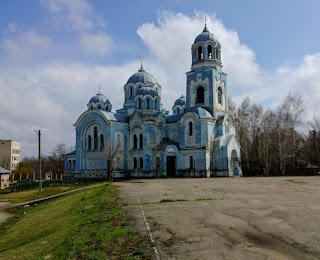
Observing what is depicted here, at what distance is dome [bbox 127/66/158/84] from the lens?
127 feet

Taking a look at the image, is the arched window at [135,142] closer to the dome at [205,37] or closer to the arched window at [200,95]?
the arched window at [200,95]

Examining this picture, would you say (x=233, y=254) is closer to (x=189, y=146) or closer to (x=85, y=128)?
A: (x=189, y=146)

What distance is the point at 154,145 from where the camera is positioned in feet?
105

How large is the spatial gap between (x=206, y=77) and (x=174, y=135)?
311 inches

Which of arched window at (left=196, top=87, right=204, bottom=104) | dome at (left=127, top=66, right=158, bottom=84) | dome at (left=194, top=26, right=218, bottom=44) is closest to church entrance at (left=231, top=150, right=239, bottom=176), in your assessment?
arched window at (left=196, top=87, right=204, bottom=104)

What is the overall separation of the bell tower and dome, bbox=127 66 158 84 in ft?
21.0

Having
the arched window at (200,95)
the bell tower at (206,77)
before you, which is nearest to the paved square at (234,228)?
the bell tower at (206,77)

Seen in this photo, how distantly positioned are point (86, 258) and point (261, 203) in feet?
25.0

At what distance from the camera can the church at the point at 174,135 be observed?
30.9 metres

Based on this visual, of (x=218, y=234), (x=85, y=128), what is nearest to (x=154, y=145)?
(x=85, y=128)

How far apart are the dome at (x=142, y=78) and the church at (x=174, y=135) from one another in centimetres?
464

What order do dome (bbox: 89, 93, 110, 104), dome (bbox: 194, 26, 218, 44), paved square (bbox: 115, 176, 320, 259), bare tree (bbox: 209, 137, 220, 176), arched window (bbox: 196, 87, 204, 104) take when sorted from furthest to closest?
dome (bbox: 89, 93, 110, 104)
arched window (bbox: 196, 87, 204, 104)
dome (bbox: 194, 26, 218, 44)
bare tree (bbox: 209, 137, 220, 176)
paved square (bbox: 115, 176, 320, 259)

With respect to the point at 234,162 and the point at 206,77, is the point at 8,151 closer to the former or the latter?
the point at 206,77

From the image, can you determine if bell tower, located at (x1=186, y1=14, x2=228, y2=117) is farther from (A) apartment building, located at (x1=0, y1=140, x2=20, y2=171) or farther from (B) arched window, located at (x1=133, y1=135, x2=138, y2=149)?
(A) apartment building, located at (x1=0, y1=140, x2=20, y2=171)
